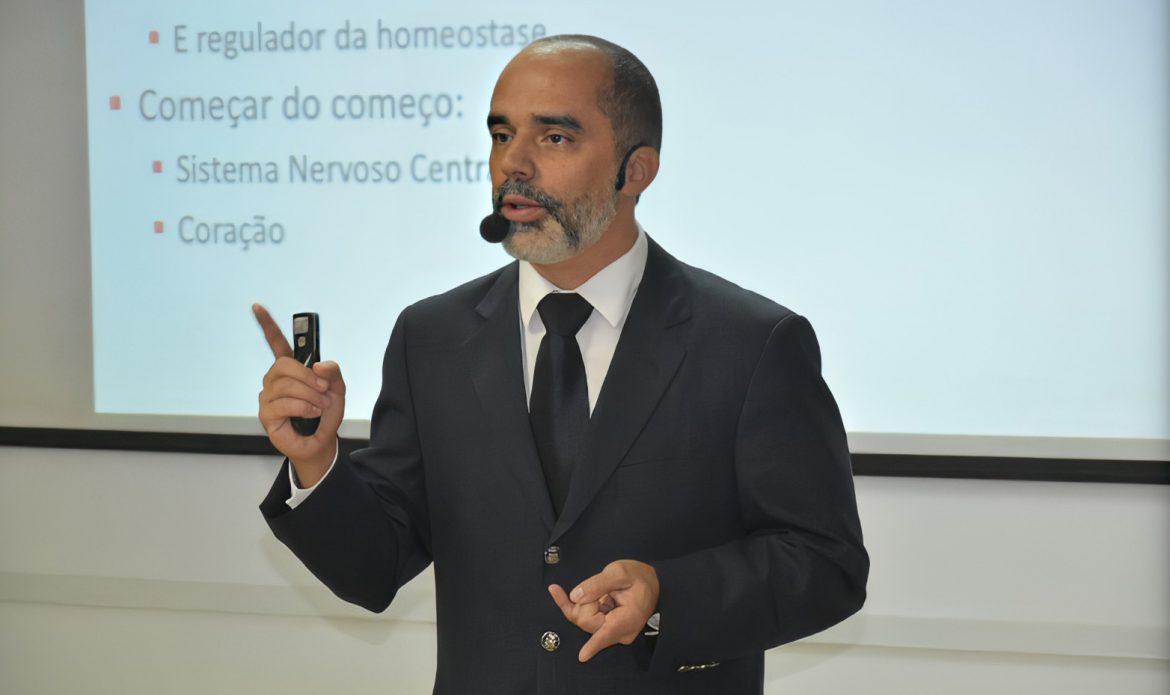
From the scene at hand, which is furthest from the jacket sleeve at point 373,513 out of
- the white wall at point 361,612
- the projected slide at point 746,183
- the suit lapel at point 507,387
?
the white wall at point 361,612

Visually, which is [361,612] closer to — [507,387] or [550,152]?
[507,387]

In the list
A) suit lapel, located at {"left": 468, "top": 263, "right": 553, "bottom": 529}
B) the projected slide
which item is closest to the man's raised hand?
suit lapel, located at {"left": 468, "top": 263, "right": 553, "bottom": 529}

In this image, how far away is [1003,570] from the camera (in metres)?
3.21

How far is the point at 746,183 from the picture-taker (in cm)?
325

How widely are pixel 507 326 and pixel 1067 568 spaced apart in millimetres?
2175

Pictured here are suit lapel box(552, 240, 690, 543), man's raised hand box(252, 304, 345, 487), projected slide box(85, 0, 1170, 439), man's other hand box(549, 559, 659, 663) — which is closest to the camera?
man's other hand box(549, 559, 659, 663)

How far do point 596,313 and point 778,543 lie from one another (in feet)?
1.35

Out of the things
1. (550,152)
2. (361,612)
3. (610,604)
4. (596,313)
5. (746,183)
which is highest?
(746,183)

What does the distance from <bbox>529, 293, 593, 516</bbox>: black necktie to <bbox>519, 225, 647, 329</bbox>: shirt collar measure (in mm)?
14

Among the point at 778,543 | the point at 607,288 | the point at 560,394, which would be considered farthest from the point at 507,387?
the point at 778,543

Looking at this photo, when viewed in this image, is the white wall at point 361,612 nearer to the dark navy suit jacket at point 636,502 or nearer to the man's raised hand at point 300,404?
the dark navy suit jacket at point 636,502

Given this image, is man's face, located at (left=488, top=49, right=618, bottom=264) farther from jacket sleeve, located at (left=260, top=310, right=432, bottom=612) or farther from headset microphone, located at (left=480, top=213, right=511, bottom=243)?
jacket sleeve, located at (left=260, top=310, right=432, bottom=612)

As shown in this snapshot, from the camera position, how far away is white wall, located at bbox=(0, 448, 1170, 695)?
3168 mm

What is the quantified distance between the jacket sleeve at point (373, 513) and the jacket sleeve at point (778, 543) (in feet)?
1.33
